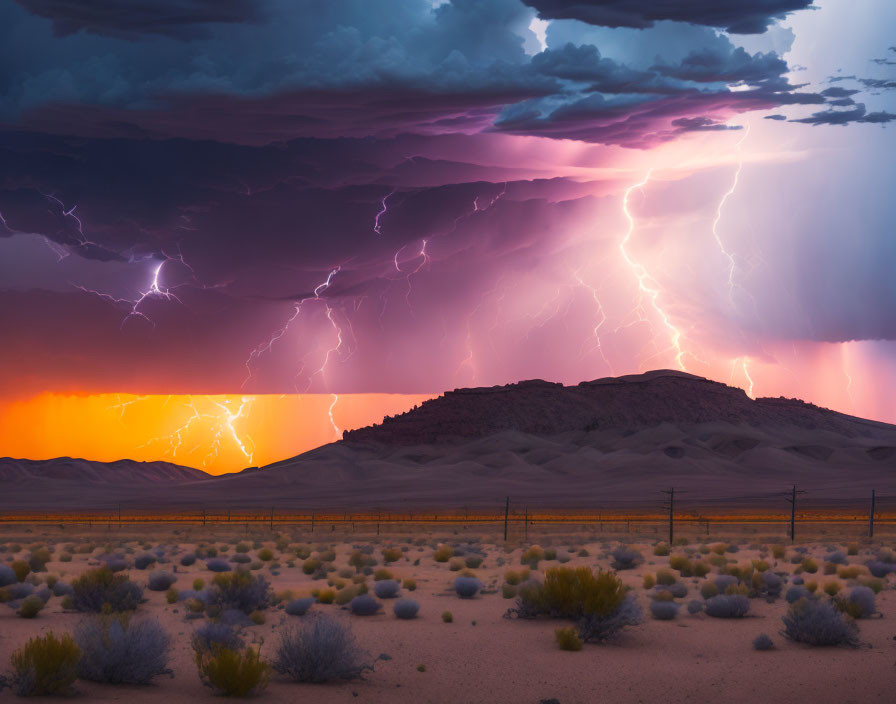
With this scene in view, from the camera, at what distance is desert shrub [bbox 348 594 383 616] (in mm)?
19969

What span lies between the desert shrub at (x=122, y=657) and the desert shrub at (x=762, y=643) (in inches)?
335

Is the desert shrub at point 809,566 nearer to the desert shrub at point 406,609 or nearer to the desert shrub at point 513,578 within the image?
the desert shrub at point 513,578

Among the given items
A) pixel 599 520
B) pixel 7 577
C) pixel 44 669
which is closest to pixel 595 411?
pixel 599 520

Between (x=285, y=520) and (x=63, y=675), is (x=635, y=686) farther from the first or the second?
(x=285, y=520)

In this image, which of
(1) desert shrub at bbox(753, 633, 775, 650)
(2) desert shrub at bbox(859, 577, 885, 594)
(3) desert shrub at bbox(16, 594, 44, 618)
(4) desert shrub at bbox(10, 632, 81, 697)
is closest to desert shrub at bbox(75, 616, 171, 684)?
(4) desert shrub at bbox(10, 632, 81, 697)

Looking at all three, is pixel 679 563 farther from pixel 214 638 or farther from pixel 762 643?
pixel 214 638

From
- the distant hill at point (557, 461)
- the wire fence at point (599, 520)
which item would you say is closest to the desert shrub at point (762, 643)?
the wire fence at point (599, 520)

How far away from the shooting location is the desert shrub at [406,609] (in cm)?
1970

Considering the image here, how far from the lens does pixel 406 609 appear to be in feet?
64.7

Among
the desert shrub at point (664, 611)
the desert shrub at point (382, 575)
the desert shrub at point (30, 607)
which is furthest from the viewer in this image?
the desert shrub at point (382, 575)

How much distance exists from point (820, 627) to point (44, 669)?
1081 cm

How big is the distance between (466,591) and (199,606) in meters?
5.67

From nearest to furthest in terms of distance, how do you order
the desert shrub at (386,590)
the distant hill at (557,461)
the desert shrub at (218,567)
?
the desert shrub at (386,590), the desert shrub at (218,567), the distant hill at (557,461)

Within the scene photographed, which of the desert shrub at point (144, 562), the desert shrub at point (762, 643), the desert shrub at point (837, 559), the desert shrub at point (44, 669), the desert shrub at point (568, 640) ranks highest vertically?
the desert shrub at point (837, 559)
